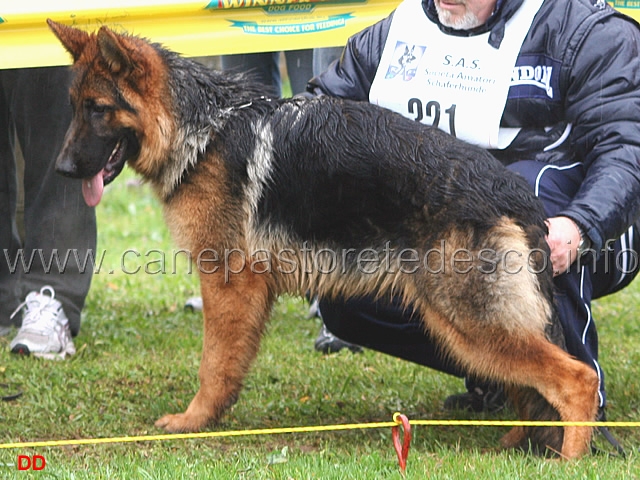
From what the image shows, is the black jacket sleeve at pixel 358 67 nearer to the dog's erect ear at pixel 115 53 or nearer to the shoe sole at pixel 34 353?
the dog's erect ear at pixel 115 53

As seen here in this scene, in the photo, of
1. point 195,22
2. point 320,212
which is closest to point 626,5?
point 195,22

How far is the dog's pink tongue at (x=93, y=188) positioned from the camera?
150 inches

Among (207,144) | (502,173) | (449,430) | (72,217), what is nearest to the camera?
(502,173)

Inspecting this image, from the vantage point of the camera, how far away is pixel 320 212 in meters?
3.59

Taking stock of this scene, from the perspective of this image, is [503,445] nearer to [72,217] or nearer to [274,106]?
[274,106]

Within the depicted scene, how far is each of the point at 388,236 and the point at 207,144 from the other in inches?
34.8

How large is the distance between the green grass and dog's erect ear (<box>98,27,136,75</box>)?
1.51m

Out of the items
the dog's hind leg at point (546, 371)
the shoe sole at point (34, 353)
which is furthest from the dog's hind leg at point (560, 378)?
the shoe sole at point (34, 353)

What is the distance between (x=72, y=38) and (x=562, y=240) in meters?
2.22

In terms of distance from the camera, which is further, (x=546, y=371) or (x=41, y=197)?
(x=41, y=197)

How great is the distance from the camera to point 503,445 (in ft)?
12.3

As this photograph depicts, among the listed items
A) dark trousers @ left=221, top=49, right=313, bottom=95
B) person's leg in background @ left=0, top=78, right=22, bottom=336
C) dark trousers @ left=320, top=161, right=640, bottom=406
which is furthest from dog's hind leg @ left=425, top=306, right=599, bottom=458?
person's leg in background @ left=0, top=78, right=22, bottom=336

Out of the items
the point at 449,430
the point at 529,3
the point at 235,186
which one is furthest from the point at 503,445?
the point at 529,3

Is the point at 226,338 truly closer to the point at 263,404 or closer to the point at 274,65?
the point at 263,404
